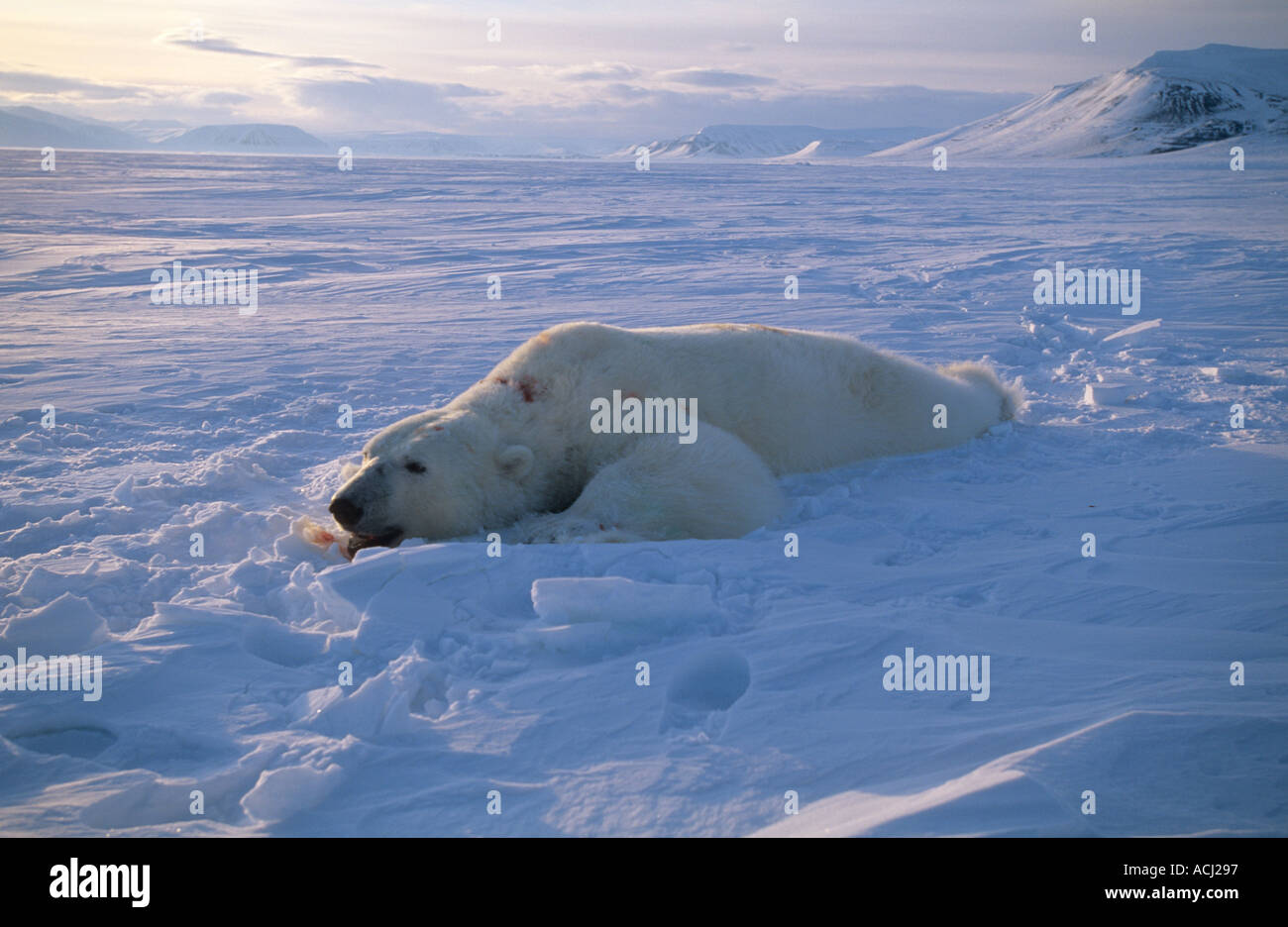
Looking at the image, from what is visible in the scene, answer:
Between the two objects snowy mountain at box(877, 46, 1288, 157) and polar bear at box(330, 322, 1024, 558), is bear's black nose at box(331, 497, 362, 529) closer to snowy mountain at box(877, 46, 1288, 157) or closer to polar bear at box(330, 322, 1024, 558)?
polar bear at box(330, 322, 1024, 558)

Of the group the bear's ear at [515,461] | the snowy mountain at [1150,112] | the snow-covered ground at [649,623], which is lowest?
the snow-covered ground at [649,623]

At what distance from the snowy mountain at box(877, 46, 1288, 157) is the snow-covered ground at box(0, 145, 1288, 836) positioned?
72.2 metres

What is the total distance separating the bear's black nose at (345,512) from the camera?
11.1ft

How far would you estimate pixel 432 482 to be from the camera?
3.59 metres

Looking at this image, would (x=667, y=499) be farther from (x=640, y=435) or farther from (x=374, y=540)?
(x=374, y=540)

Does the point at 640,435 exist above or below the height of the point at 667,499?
above

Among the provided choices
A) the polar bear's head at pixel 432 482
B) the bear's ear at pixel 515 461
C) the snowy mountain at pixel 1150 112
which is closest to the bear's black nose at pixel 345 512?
the polar bear's head at pixel 432 482

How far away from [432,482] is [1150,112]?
9708 centimetres

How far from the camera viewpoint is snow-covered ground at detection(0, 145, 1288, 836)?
1.79 m

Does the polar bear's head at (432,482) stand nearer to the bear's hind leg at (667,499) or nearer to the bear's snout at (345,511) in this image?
the bear's snout at (345,511)

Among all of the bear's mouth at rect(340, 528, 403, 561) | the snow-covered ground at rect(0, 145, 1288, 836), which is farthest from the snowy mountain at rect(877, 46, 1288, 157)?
the bear's mouth at rect(340, 528, 403, 561)

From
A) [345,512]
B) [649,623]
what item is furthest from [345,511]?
[649,623]

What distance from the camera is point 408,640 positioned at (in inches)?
99.7

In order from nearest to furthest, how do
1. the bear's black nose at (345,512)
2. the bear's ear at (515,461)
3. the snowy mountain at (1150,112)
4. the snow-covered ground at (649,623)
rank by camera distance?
the snow-covered ground at (649,623) → the bear's black nose at (345,512) → the bear's ear at (515,461) → the snowy mountain at (1150,112)
